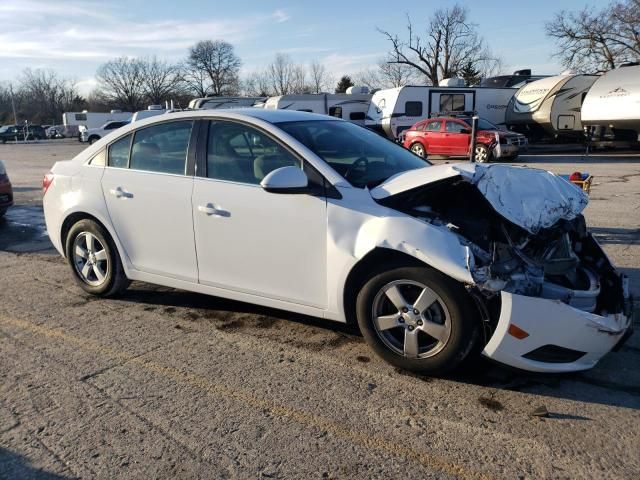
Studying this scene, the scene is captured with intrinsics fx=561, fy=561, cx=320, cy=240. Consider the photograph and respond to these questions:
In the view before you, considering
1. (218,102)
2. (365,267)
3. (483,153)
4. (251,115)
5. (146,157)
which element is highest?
(218,102)

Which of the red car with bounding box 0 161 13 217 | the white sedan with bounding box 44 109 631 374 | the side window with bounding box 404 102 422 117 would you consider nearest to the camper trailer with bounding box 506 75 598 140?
the side window with bounding box 404 102 422 117

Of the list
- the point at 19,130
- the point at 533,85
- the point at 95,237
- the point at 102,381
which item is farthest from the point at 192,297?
the point at 19,130

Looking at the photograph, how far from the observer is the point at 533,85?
23875 millimetres

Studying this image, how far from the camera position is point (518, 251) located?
132 inches

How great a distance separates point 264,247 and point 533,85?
909 inches

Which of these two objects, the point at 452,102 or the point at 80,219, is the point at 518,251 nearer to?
the point at 80,219

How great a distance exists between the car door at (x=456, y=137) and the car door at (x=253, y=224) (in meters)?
16.3

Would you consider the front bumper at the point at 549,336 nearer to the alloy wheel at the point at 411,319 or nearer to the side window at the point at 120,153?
the alloy wheel at the point at 411,319

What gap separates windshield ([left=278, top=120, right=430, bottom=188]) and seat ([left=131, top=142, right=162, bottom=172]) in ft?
3.69

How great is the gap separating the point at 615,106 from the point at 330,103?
1372 centimetres

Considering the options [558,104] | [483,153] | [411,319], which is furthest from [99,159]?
[558,104]

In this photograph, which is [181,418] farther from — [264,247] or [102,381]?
[264,247]

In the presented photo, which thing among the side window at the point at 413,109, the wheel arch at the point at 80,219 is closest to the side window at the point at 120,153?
the wheel arch at the point at 80,219

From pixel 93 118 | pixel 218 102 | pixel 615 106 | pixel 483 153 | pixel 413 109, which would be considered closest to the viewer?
pixel 483 153
